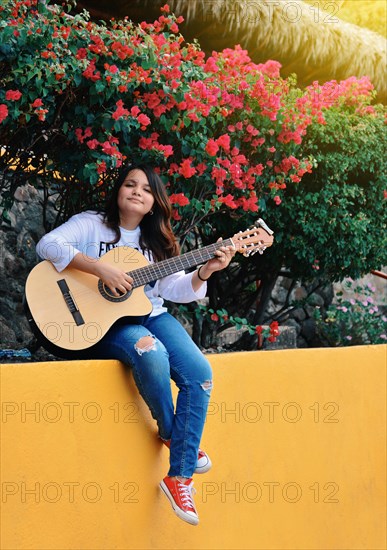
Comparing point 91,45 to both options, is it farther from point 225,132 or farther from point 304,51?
point 304,51

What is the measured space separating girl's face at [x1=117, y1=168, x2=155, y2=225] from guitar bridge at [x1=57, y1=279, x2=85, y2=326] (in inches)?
21.8

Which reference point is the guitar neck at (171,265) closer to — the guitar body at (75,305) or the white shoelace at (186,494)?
the guitar body at (75,305)

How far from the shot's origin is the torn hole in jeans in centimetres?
404

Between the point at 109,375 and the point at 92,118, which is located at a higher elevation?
the point at 92,118

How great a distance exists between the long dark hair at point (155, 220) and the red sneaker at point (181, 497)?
1.15m

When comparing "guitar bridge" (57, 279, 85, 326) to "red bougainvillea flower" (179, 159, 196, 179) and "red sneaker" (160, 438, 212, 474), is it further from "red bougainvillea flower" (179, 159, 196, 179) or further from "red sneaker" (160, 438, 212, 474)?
"red bougainvillea flower" (179, 159, 196, 179)

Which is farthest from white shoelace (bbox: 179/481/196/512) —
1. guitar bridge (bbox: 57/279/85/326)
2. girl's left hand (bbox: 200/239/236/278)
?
girl's left hand (bbox: 200/239/236/278)

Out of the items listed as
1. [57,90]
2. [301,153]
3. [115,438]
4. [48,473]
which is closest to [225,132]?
[301,153]

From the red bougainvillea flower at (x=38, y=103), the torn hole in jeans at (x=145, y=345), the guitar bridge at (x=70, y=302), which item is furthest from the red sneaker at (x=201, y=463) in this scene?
the red bougainvillea flower at (x=38, y=103)

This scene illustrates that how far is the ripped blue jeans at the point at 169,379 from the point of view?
13.3 ft

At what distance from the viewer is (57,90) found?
4402 millimetres

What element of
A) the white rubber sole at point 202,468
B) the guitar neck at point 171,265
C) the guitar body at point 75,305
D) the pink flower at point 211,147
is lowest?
the white rubber sole at point 202,468

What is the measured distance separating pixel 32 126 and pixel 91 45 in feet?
1.88

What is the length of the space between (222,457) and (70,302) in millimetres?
1282
